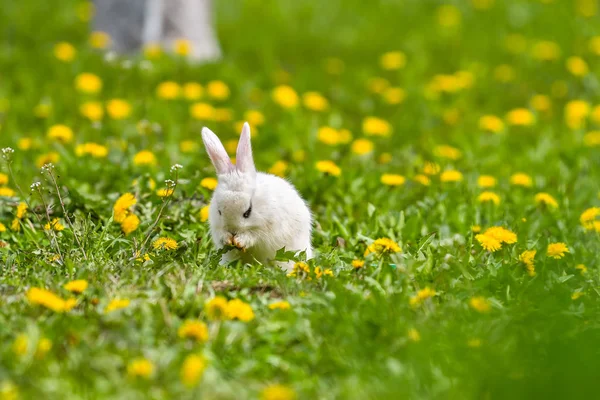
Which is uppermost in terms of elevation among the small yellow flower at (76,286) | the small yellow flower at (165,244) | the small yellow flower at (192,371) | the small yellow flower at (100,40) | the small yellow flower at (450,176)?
the small yellow flower at (100,40)

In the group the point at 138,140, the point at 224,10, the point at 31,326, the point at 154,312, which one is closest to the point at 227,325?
the point at 154,312

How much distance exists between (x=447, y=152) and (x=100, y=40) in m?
3.33

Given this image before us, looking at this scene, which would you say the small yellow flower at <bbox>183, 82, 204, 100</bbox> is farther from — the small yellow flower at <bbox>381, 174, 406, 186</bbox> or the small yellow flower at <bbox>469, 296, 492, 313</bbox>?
the small yellow flower at <bbox>469, 296, 492, 313</bbox>

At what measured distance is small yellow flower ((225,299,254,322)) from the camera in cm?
304

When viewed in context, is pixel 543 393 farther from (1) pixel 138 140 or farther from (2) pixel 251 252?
(1) pixel 138 140

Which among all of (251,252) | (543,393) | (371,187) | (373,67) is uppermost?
(373,67)

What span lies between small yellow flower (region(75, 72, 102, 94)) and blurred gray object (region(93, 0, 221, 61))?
4.38 feet

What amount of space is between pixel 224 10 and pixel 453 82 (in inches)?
139

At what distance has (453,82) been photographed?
745cm

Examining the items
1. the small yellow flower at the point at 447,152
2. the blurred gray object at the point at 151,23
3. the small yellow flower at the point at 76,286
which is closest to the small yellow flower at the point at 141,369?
the small yellow flower at the point at 76,286

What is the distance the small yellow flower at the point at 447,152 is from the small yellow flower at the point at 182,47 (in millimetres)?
2438

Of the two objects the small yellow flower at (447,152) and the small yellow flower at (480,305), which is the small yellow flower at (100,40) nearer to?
the small yellow flower at (447,152)

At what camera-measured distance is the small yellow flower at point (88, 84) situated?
668 centimetres

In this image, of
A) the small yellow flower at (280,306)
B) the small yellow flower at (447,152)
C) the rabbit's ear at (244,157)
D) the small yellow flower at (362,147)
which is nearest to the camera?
the small yellow flower at (280,306)
